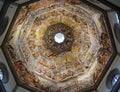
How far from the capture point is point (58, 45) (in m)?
19.0

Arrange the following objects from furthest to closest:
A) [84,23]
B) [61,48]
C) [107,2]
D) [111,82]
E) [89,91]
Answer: [61,48], [84,23], [89,91], [111,82], [107,2]

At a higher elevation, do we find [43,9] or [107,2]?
[107,2]

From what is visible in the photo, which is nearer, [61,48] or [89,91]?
[89,91]

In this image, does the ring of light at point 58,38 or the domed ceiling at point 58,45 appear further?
the ring of light at point 58,38

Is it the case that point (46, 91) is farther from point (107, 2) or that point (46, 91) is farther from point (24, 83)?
point (107, 2)

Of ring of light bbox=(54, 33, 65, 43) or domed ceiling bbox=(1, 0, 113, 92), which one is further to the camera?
ring of light bbox=(54, 33, 65, 43)

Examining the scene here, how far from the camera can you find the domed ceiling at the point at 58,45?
16.0 meters

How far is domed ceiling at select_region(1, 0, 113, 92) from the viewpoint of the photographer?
52.5 feet

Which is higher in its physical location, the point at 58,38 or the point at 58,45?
the point at 58,38

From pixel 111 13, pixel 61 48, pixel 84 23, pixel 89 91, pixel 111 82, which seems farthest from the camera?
pixel 61 48

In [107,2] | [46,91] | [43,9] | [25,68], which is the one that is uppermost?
[107,2]

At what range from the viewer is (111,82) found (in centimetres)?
1517

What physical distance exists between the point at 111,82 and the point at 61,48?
16.1ft

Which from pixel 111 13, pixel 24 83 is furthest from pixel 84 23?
pixel 24 83
